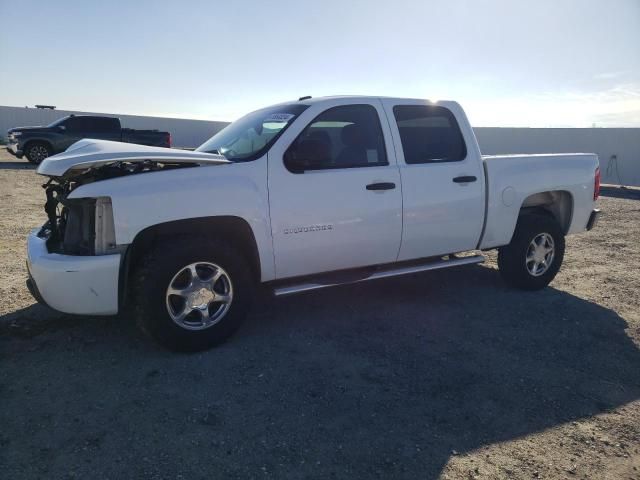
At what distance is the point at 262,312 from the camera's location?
174 inches

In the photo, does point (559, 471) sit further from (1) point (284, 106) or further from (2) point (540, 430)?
(1) point (284, 106)

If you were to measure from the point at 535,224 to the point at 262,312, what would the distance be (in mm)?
3116

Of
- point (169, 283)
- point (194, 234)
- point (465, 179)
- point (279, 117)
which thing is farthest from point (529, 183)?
point (169, 283)

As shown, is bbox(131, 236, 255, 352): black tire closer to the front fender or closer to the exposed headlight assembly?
the front fender

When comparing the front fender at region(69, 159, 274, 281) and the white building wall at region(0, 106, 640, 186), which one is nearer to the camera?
the front fender at region(69, 159, 274, 281)

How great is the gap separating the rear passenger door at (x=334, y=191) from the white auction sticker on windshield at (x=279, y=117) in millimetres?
128

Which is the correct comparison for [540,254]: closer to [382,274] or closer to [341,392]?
[382,274]

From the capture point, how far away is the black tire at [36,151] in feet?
52.3

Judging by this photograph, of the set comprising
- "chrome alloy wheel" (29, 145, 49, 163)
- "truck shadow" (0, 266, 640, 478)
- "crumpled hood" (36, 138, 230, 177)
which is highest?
"chrome alloy wheel" (29, 145, 49, 163)

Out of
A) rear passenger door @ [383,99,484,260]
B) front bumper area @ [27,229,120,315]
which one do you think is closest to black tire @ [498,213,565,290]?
rear passenger door @ [383,99,484,260]

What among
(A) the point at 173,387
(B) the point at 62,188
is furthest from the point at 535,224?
(B) the point at 62,188

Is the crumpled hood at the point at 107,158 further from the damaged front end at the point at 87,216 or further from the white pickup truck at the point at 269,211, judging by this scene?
the damaged front end at the point at 87,216

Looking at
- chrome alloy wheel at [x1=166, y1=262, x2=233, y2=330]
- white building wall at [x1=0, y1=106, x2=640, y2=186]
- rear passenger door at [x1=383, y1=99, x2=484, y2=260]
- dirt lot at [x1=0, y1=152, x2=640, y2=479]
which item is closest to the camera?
dirt lot at [x1=0, y1=152, x2=640, y2=479]

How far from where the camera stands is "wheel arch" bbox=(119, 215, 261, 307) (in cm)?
329
